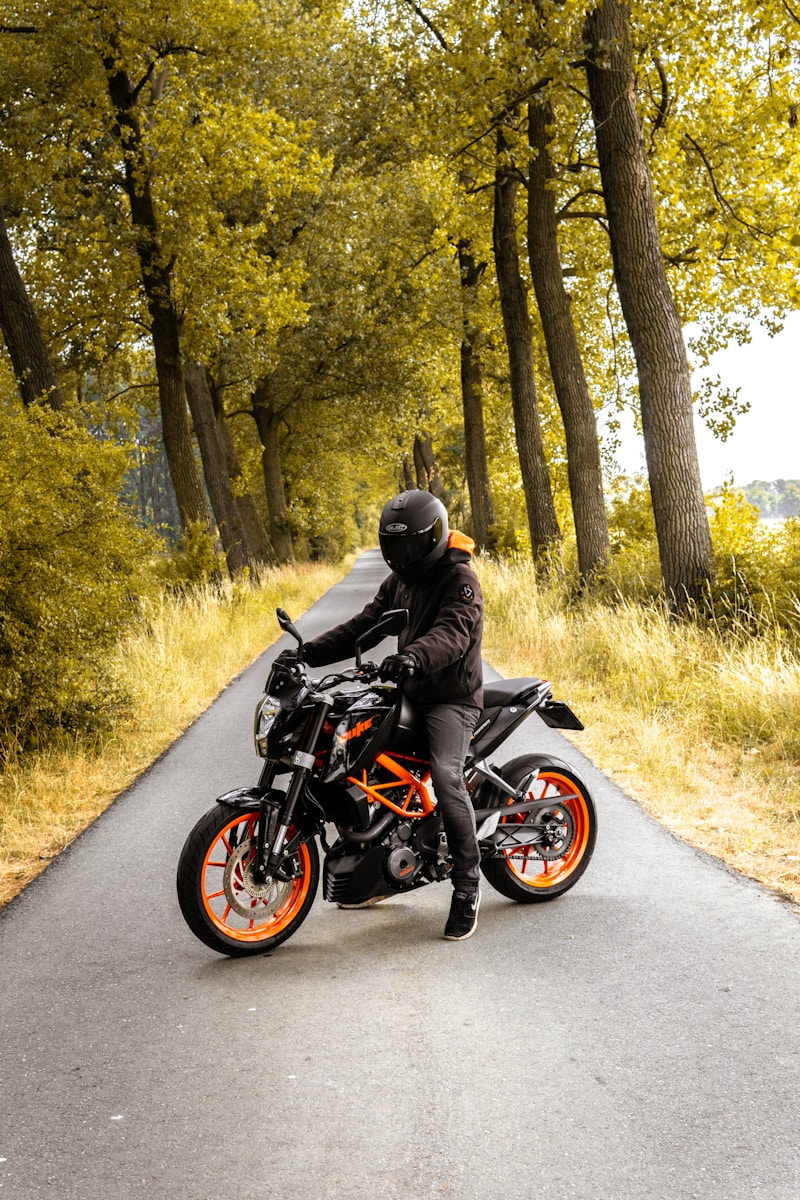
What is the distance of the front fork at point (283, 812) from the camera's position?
15.1ft

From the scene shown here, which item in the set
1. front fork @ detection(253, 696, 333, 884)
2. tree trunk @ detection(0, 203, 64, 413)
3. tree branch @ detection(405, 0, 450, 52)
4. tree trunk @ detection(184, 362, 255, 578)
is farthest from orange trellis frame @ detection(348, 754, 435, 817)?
tree trunk @ detection(184, 362, 255, 578)

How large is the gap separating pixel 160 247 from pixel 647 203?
1022 centimetres

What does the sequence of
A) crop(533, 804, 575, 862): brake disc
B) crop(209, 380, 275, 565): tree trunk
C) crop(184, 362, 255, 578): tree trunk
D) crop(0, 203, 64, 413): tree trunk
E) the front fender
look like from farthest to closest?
crop(209, 380, 275, 565): tree trunk
crop(184, 362, 255, 578): tree trunk
crop(0, 203, 64, 413): tree trunk
crop(533, 804, 575, 862): brake disc
the front fender

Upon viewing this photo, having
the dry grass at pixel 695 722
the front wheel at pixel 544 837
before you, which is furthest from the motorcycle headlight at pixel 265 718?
the dry grass at pixel 695 722

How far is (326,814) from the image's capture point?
188 inches

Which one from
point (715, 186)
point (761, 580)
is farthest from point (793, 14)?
point (761, 580)

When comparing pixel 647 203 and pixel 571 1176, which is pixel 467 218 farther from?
pixel 571 1176

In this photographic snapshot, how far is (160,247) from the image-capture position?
19.4m

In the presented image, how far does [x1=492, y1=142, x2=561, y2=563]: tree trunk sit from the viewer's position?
1892cm

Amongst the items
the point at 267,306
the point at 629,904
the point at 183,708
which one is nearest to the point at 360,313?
the point at 267,306

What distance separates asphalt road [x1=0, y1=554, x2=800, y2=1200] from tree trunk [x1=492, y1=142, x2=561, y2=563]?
44.9ft

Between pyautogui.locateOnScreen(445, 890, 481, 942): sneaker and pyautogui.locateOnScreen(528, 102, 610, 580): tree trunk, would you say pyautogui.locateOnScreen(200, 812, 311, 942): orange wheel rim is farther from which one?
pyautogui.locateOnScreen(528, 102, 610, 580): tree trunk

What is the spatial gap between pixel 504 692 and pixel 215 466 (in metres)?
20.8

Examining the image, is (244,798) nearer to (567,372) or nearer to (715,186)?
(715,186)
